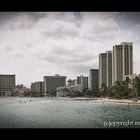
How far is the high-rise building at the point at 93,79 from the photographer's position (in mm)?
6903

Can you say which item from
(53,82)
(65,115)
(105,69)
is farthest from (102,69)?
(65,115)

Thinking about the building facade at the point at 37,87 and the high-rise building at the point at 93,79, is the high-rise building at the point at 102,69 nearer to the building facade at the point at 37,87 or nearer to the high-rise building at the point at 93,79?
the high-rise building at the point at 93,79

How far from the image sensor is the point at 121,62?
7176 mm

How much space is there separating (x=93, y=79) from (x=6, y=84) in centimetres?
152

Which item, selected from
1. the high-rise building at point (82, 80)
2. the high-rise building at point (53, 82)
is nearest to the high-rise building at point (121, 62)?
the high-rise building at point (82, 80)

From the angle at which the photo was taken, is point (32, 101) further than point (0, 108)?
Yes

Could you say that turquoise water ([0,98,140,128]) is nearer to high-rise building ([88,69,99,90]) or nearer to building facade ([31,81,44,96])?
building facade ([31,81,44,96])

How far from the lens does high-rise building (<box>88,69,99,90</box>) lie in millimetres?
6903

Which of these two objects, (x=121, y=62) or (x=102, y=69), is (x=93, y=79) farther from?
(x=121, y=62)
